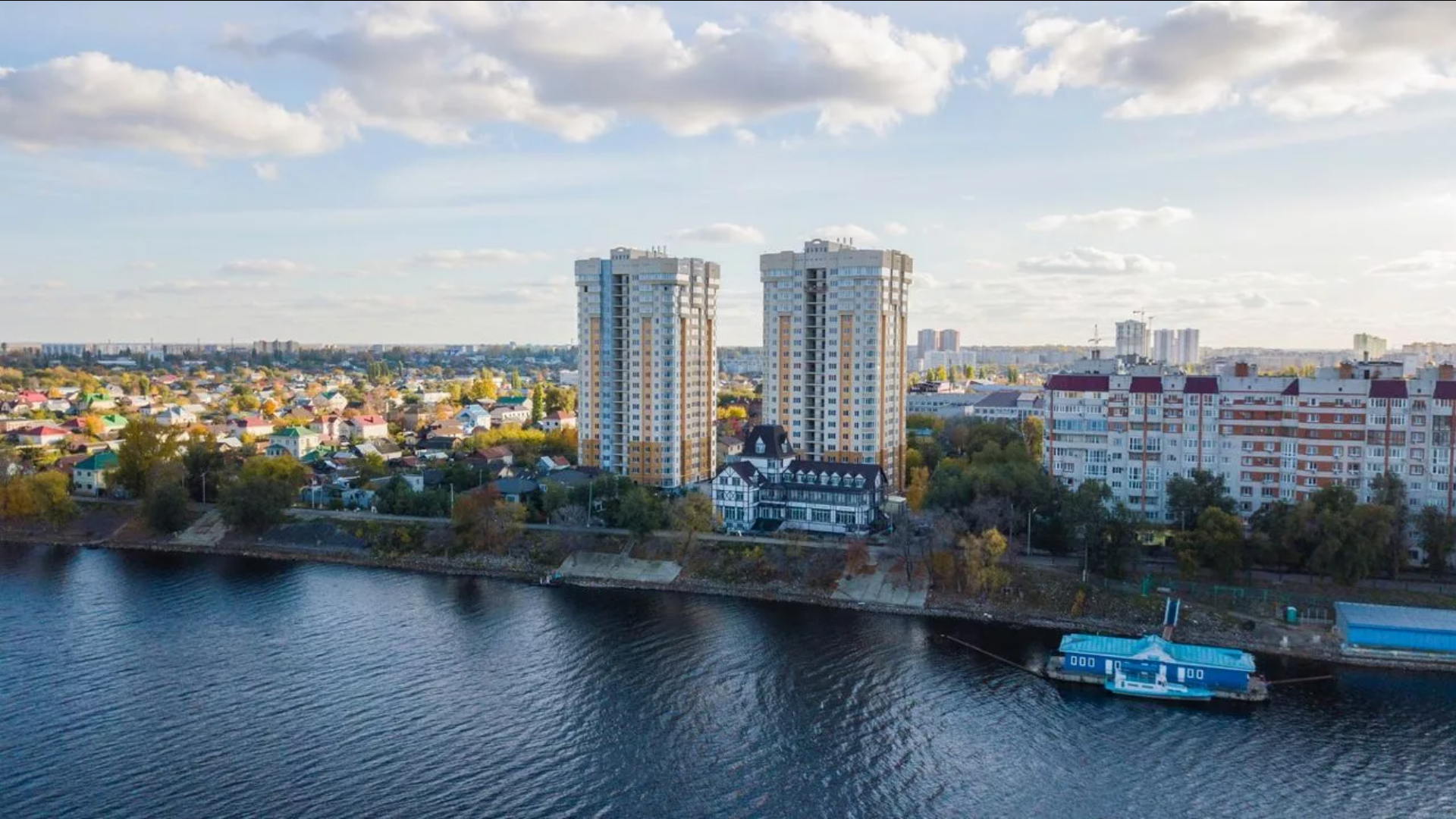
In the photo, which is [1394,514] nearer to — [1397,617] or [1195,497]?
[1397,617]

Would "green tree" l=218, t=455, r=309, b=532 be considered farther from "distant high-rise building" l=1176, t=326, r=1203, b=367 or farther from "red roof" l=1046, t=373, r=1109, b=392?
"distant high-rise building" l=1176, t=326, r=1203, b=367

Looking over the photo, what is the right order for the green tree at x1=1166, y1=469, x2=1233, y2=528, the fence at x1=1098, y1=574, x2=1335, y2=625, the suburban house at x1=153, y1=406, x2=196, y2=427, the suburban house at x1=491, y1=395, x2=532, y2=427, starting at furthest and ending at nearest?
the suburban house at x1=491, y1=395, x2=532, y2=427 < the suburban house at x1=153, y1=406, x2=196, y2=427 < the green tree at x1=1166, y1=469, x2=1233, y2=528 < the fence at x1=1098, y1=574, x2=1335, y2=625

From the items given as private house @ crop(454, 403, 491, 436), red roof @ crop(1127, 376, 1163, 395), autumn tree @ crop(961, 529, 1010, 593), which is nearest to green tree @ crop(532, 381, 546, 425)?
private house @ crop(454, 403, 491, 436)

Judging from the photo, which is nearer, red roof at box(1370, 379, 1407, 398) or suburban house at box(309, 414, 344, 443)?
red roof at box(1370, 379, 1407, 398)

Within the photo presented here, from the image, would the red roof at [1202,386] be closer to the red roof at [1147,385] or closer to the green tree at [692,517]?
the red roof at [1147,385]

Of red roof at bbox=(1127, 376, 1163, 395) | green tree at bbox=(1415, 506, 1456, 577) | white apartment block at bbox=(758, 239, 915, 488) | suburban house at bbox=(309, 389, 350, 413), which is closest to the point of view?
green tree at bbox=(1415, 506, 1456, 577)

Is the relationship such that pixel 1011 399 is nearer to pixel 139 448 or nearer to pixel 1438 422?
pixel 1438 422

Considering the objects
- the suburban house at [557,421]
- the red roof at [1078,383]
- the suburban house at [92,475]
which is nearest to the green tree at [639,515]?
the red roof at [1078,383]

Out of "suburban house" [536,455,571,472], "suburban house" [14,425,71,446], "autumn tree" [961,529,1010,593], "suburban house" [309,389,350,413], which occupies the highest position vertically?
"suburban house" [309,389,350,413]
